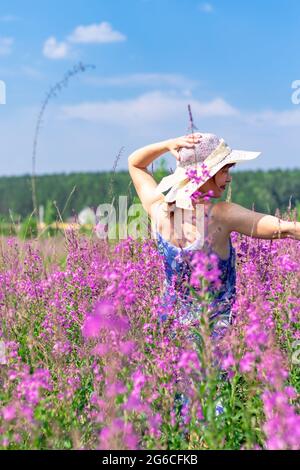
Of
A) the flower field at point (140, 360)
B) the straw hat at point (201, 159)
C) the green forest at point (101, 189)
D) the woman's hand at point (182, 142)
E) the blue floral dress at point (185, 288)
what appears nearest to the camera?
Answer: the flower field at point (140, 360)

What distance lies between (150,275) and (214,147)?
2.74 feet

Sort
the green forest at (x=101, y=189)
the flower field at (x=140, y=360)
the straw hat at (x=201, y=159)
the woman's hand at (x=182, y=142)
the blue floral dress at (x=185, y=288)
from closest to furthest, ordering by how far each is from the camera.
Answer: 1. the flower field at (x=140, y=360)
2. the blue floral dress at (x=185, y=288)
3. the straw hat at (x=201, y=159)
4. the woman's hand at (x=182, y=142)
5. the green forest at (x=101, y=189)

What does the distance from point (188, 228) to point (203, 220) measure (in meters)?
0.13

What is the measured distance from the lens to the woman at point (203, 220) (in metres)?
3.59

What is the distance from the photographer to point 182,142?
3803mm

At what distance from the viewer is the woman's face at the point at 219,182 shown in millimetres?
3658

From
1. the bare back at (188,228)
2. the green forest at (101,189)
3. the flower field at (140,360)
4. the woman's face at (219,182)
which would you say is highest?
the green forest at (101,189)

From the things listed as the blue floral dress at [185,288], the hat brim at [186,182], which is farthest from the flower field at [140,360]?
the hat brim at [186,182]

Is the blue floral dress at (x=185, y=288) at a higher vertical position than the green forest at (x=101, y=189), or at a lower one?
lower

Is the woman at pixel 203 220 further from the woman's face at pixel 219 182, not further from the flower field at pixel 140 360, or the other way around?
the flower field at pixel 140 360

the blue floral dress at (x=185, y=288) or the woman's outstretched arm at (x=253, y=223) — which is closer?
the blue floral dress at (x=185, y=288)

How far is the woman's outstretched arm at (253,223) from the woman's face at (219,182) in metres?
0.09
